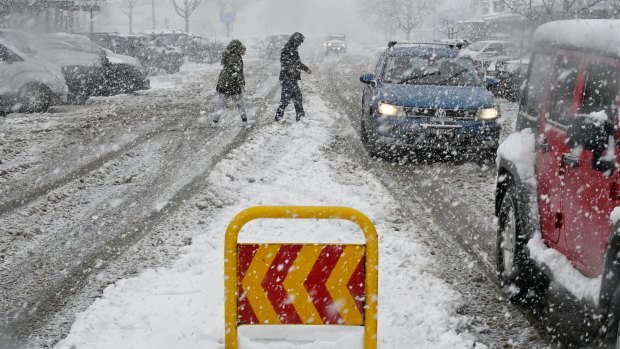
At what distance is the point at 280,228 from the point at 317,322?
3343 millimetres

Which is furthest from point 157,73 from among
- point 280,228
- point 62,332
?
point 62,332

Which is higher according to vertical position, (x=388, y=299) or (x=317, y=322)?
(x=317, y=322)

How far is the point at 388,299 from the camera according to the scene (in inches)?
198

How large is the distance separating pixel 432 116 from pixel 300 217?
22.7 ft

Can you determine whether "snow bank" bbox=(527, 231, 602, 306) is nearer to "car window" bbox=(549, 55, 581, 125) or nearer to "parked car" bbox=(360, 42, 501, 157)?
"car window" bbox=(549, 55, 581, 125)

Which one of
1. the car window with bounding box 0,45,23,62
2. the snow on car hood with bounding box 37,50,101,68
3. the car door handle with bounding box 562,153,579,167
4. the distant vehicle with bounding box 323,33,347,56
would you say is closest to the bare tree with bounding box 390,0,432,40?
the distant vehicle with bounding box 323,33,347,56

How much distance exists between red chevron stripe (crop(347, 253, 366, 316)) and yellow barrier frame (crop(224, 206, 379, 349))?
0.10ft

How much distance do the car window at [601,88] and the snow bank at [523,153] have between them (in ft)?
2.59

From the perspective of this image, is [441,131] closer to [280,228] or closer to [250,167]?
[250,167]

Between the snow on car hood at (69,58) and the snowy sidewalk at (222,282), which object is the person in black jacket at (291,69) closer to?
the snowy sidewalk at (222,282)

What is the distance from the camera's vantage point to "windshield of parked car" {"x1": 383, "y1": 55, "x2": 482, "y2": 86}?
10680 millimetres

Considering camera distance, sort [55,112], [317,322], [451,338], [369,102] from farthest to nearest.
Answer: [55,112] → [369,102] → [451,338] → [317,322]

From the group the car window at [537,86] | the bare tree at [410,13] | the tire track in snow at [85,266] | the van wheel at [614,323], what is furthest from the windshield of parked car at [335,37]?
the van wheel at [614,323]

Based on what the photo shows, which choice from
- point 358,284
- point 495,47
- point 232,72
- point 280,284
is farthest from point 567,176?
point 495,47
